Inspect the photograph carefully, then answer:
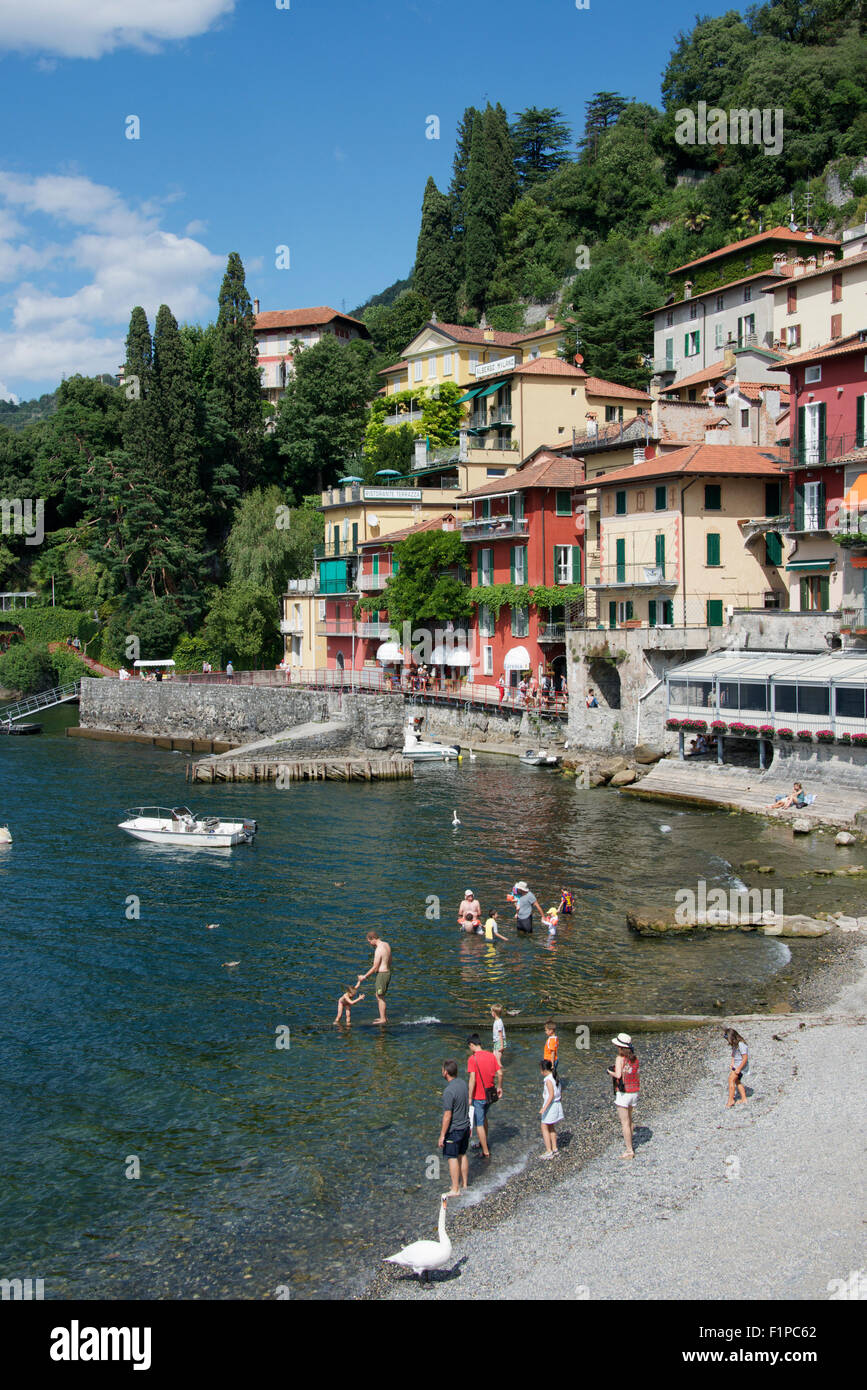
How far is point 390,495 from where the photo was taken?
77.3 metres


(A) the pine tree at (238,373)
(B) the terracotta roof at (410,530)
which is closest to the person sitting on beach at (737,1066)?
(B) the terracotta roof at (410,530)

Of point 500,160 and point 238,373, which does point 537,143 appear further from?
point 238,373

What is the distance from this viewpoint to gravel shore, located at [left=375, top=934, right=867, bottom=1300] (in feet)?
42.3

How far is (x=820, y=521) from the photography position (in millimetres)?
46719

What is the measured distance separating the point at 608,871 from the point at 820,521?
833 inches

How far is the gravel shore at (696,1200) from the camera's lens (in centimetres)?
1290

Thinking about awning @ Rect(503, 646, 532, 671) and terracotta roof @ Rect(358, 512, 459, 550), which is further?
terracotta roof @ Rect(358, 512, 459, 550)

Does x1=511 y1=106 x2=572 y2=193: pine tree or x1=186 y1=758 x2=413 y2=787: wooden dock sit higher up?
x1=511 y1=106 x2=572 y2=193: pine tree

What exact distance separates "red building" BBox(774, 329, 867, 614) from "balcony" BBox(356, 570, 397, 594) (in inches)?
1199

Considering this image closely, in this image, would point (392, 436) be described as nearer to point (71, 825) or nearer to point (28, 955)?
point (71, 825)

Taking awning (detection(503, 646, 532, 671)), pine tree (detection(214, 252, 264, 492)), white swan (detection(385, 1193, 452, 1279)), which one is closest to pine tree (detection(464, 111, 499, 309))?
pine tree (detection(214, 252, 264, 492))

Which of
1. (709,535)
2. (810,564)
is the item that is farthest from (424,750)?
(810,564)

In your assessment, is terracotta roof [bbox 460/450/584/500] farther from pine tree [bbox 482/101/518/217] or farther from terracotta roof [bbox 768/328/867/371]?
pine tree [bbox 482/101/518/217]

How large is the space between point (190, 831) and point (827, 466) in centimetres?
2909
